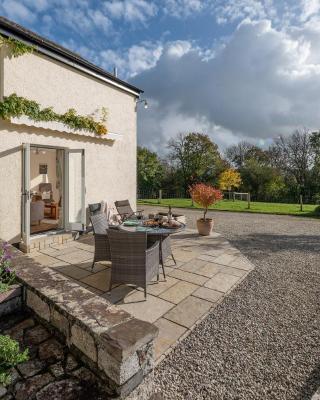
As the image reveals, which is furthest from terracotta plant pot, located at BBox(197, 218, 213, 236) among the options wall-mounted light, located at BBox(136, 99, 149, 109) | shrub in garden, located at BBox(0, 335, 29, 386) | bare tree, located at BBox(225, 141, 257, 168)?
bare tree, located at BBox(225, 141, 257, 168)

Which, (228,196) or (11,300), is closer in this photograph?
(11,300)

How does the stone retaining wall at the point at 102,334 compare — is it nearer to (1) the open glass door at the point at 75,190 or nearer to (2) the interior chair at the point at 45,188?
(1) the open glass door at the point at 75,190

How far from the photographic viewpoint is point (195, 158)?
107 ft

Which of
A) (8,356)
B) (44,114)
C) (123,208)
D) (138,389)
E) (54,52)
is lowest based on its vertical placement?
(138,389)

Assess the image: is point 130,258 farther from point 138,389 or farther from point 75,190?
point 75,190

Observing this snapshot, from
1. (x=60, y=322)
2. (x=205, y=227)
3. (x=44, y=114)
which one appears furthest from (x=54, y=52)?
(x=60, y=322)

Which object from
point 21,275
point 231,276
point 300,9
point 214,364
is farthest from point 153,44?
point 214,364

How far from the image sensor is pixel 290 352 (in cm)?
276

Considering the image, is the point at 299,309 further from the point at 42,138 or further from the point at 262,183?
the point at 262,183

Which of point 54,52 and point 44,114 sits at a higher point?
point 54,52

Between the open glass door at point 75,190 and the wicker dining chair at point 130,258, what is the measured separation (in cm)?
410

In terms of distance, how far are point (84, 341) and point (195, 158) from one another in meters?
32.0

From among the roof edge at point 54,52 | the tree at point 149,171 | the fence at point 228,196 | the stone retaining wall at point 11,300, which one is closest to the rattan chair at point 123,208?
the roof edge at point 54,52

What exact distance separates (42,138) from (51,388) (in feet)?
20.6
